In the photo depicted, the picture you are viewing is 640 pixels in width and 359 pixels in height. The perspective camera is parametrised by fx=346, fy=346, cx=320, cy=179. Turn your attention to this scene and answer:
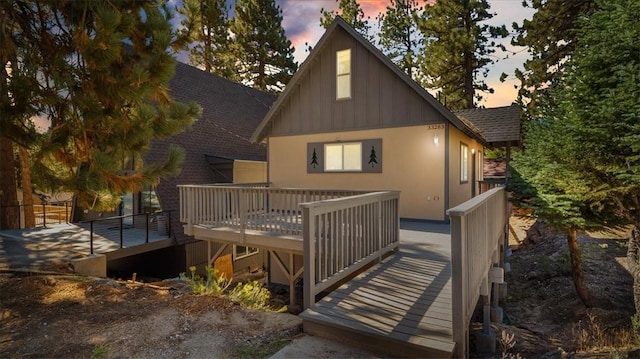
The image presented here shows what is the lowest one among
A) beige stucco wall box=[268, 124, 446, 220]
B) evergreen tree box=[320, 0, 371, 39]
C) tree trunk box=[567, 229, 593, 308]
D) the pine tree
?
tree trunk box=[567, 229, 593, 308]

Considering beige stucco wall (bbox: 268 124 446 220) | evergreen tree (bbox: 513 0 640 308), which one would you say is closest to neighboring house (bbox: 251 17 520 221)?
beige stucco wall (bbox: 268 124 446 220)

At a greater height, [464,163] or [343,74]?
[343,74]

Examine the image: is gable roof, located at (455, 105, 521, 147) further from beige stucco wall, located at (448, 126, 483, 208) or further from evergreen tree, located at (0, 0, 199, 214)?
evergreen tree, located at (0, 0, 199, 214)

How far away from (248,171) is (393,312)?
41.0 ft

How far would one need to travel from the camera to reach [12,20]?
16.0 ft

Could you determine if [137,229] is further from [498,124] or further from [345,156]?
[498,124]

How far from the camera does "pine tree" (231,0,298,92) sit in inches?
1049

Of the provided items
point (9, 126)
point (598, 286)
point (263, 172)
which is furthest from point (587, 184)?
point (263, 172)

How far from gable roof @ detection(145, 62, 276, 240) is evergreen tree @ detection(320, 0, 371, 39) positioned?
11.8 m

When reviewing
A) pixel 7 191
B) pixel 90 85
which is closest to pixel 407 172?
pixel 90 85

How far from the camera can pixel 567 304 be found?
849 centimetres

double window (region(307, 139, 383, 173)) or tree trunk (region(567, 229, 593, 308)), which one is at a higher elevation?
double window (region(307, 139, 383, 173))

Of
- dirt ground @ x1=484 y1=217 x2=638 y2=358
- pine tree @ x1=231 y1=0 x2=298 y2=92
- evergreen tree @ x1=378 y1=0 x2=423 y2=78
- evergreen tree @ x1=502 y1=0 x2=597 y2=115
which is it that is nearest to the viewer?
dirt ground @ x1=484 y1=217 x2=638 y2=358

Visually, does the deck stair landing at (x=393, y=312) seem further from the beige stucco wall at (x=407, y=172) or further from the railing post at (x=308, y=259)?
the beige stucco wall at (x=407, y=172)
